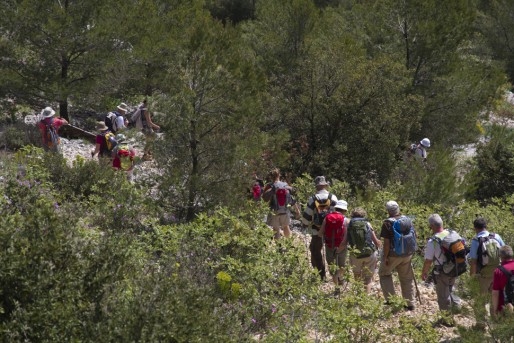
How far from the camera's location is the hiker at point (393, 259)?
A: 8.21 meters

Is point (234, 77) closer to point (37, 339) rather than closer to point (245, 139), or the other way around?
point (245, 139)

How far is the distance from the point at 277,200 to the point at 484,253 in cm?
342

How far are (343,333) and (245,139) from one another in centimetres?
460

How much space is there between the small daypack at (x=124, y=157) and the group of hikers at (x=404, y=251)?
3.58m

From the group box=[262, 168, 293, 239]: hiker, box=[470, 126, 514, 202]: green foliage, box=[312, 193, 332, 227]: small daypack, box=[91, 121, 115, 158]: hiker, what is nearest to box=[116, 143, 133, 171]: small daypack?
box=[91, 121, 115, 158]: hiker

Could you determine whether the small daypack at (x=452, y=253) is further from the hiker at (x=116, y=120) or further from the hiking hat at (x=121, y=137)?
the hiker at (x=116, y=120)

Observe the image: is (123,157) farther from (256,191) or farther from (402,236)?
(402,236)

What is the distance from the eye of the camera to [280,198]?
10.4 meters

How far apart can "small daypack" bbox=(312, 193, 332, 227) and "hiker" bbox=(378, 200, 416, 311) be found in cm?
98

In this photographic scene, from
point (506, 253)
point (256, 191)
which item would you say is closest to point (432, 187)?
point (256, 191)

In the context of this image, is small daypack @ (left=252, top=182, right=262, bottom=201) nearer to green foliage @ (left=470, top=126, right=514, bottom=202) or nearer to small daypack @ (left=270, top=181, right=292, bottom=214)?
small daypack @ (left=270, top=181, right=292, bottom=214)

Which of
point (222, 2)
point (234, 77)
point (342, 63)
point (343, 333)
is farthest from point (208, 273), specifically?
point (222, 2)

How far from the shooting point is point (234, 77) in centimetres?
1018

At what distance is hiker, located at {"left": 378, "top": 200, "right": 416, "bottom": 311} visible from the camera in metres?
8.21
